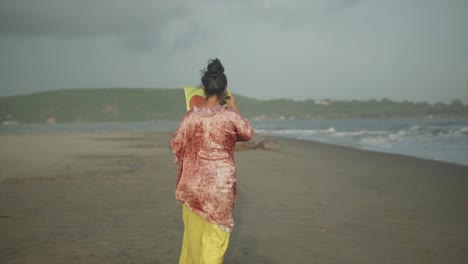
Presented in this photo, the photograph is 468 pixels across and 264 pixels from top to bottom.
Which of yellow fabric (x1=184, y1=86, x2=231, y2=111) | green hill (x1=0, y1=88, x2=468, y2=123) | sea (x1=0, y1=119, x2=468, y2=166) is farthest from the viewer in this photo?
green hill (x1=0, y1=88, x2=468, y2=123)

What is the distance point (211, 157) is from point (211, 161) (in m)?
0.03

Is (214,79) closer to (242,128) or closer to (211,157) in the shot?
(242,128)

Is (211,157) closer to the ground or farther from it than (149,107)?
closer to the ground

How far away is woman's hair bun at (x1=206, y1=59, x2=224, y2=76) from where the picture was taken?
2771 millimetres

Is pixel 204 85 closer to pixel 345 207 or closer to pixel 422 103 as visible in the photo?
pixel 345 207

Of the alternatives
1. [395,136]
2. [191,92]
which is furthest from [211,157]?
[395,136]

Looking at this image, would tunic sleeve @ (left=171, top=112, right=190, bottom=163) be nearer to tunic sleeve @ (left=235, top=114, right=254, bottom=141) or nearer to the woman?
the woman

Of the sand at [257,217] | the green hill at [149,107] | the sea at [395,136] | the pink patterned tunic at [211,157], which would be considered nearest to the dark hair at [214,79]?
the pink patterned tunic at [211,157]

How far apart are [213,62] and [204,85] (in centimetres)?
16

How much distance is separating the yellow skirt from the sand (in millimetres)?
1171

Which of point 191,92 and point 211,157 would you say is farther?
point 191,92

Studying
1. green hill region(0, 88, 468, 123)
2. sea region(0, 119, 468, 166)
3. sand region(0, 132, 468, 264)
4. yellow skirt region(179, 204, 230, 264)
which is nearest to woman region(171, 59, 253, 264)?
yellow skirt region(179, 204, 230, 264)

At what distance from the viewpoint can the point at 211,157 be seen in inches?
108

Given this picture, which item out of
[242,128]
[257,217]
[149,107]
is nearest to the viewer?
[242,128]
